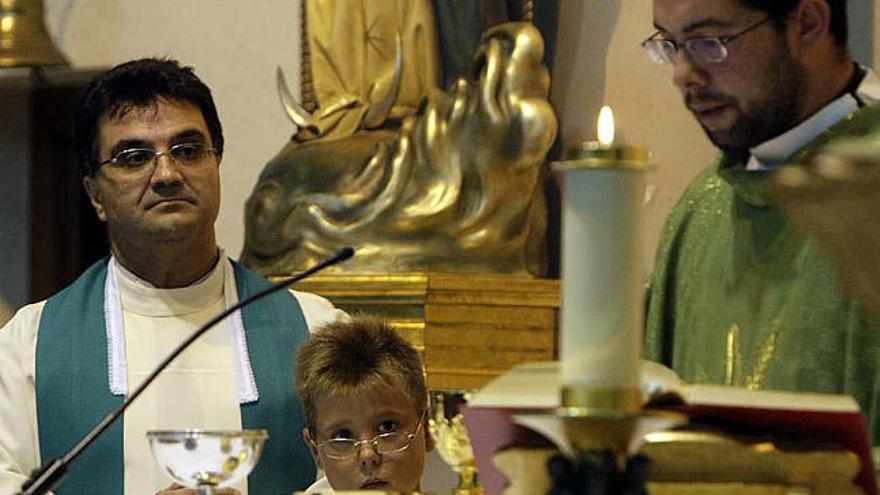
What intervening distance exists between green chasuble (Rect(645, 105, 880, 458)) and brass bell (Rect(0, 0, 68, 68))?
4478 mm

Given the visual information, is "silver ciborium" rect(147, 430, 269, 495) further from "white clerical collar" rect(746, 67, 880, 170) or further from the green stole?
the green stole

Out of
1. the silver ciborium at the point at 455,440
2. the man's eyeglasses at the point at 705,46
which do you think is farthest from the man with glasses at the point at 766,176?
the silver ciborium at the point at 455,440

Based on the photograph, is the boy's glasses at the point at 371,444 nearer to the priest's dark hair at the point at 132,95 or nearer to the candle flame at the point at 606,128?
the priest's dark hair at the point at 132,95

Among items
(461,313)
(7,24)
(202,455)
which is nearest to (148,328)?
(461,313)

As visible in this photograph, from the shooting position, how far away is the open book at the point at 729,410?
153cm

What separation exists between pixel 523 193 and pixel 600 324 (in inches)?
159

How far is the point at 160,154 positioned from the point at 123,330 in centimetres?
42

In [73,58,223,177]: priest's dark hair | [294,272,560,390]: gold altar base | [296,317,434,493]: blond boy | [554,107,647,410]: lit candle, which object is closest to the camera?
[554,107,647,410]: lit candle

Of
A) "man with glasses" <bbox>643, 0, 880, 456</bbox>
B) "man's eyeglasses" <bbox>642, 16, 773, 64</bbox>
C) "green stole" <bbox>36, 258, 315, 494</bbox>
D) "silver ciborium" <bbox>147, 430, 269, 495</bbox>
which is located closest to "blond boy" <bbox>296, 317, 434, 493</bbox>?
"green stole" <bbox>36, 258, 315, 494</bbox>

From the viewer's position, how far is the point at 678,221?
291 cm

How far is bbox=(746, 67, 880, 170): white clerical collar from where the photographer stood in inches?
102

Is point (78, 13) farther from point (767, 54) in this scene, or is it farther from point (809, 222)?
point (809, 222)

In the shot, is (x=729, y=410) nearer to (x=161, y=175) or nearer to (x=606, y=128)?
(x=606, y=128)

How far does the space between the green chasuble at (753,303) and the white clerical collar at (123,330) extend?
128 cm
